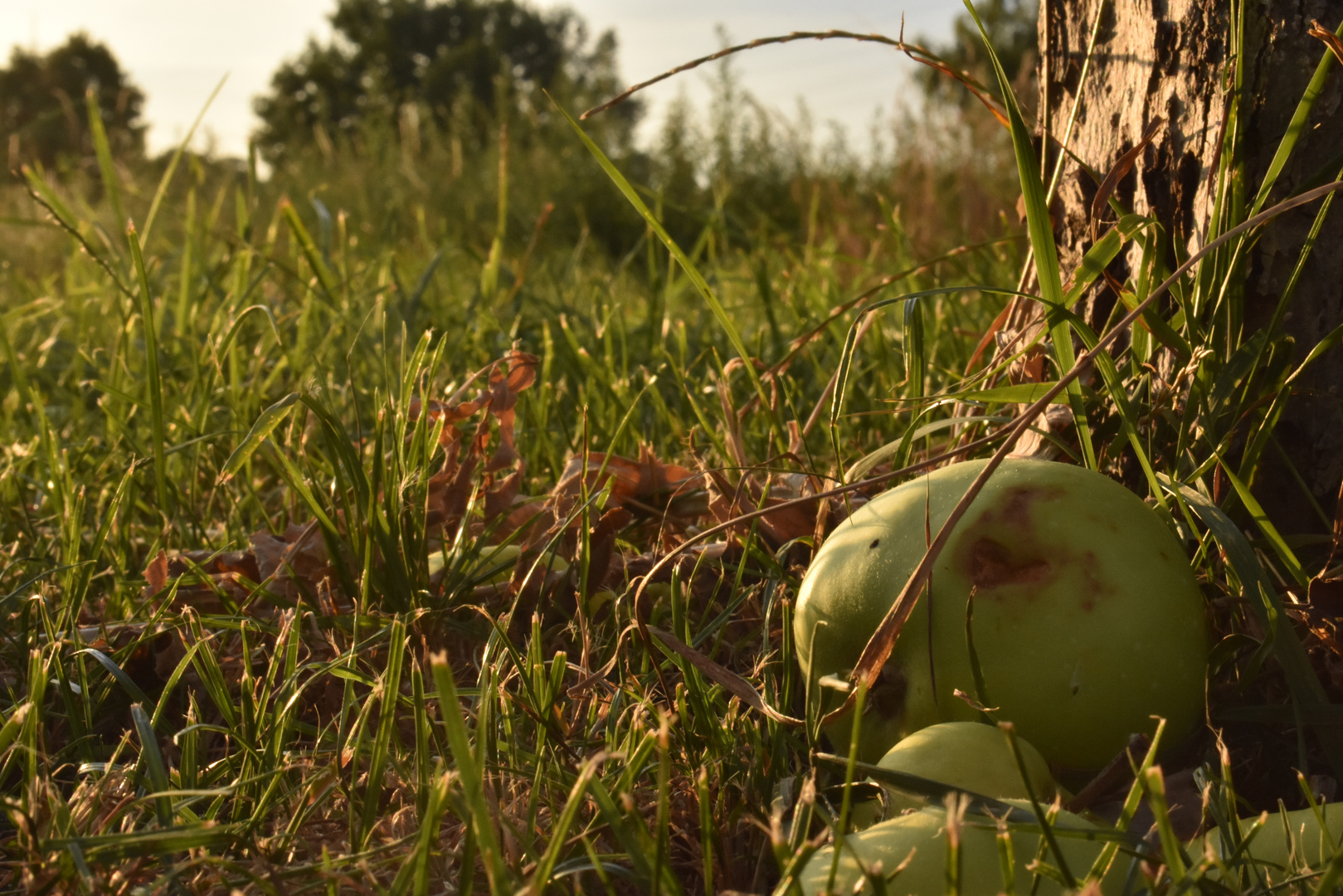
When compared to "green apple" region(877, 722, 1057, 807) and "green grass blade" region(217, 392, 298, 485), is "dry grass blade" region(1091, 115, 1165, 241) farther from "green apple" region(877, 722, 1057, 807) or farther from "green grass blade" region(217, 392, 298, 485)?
"green grass blade" region(217, 392, 298, 485)

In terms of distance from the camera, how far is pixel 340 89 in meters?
40.4

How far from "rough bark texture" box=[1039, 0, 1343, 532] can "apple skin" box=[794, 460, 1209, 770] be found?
1.17 feet

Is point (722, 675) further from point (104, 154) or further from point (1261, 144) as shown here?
point (104, 154)

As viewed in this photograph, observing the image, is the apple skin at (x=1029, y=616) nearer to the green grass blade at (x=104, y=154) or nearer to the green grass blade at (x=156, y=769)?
the green grass blade at (x=156, y=769)

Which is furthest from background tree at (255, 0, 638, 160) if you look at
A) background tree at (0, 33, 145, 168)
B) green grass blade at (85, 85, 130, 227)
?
green grass blade at (85, 85, 130, 227)

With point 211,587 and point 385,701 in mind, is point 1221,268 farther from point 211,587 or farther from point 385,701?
point 211,587

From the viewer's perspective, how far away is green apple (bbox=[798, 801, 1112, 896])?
74 centimetres

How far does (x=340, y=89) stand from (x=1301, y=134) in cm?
4362

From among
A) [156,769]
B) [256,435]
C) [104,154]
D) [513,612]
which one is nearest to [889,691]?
[513,612]

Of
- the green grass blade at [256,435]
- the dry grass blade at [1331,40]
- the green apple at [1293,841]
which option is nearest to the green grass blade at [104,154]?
the green grass blade at [256,435]

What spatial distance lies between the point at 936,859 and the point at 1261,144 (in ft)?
3.22

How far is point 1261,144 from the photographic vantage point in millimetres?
1250

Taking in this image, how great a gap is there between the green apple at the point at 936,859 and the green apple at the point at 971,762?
2.9 inches

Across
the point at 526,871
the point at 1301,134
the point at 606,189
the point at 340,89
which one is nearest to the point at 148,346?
the point at 526,871
